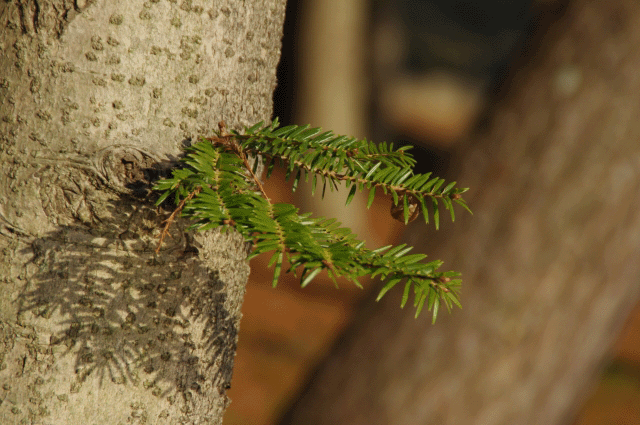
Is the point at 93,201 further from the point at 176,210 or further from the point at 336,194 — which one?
the point at 336,194

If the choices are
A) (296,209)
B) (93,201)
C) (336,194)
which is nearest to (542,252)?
(296,209)

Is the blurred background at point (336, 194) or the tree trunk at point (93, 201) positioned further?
the blurred background at point (336, 194)

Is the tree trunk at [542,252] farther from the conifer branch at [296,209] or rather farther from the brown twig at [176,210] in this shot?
the brown twig at [176,210]

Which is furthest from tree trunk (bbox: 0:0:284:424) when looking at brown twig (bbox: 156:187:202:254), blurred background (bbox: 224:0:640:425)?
blurred background (bbox: 224:0:640:425)

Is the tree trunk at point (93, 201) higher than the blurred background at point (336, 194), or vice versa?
the tree trunk at point (93, 201)

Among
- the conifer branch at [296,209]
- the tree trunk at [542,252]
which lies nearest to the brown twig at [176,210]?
the conifer branch at [296,209]

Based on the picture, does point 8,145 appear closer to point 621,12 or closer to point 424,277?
point 424,277

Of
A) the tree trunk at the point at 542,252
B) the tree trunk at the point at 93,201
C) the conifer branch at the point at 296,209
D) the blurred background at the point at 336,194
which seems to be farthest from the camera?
the blurred background at the point at 336,194

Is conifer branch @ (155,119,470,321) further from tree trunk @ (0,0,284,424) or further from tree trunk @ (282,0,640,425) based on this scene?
tree trunk @ (282,0,640,425)
